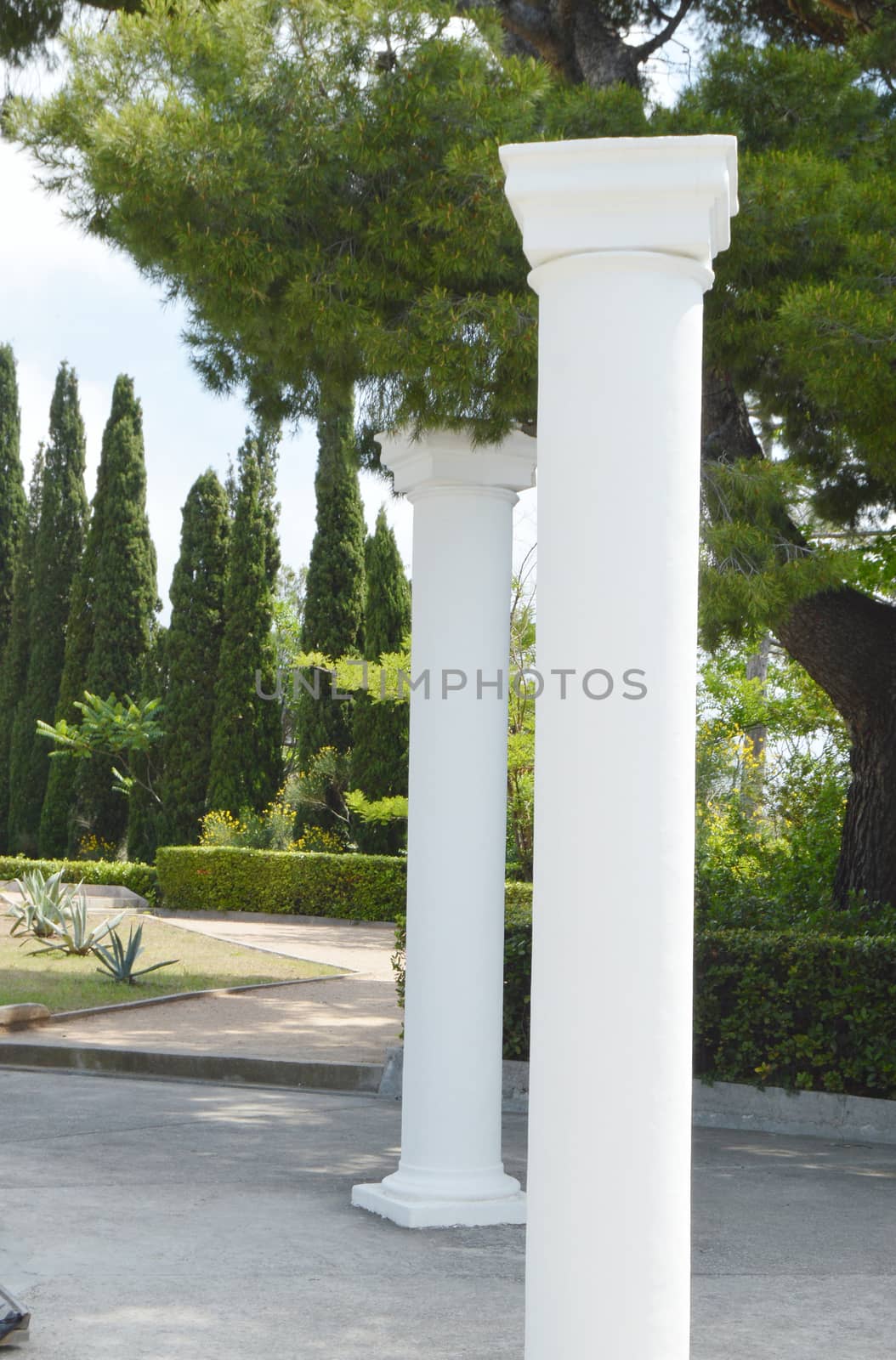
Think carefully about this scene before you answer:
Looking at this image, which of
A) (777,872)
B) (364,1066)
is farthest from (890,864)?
(364,1066)

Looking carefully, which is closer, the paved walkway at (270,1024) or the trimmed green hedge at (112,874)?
the paved walkway at (270,1024)

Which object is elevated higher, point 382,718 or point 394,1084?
point 382,718

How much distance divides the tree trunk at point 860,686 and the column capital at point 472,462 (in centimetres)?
301

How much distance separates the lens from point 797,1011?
6.73 metres

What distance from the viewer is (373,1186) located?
473cm

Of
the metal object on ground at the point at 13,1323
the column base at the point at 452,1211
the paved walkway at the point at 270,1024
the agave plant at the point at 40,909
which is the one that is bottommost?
the paved walkway at the point at 270,1024

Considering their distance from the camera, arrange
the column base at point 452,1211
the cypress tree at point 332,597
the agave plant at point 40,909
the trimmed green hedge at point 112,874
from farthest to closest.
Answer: the cypress tree at point 332,597 → the trimmed green hedge at point 112,874 → the agave plant at point 40,909 → the column base at point 452,1211

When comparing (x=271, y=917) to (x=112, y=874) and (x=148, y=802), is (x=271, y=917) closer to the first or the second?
(x=112, y=874)

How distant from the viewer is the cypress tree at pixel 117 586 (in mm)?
23531

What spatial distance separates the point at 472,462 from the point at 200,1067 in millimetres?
4613

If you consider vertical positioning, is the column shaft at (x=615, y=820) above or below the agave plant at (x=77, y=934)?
above

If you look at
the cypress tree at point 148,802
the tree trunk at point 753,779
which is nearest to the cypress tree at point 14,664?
the cypress tree at point 148,802

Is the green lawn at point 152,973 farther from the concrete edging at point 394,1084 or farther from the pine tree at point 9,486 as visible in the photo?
the pine tree at point 9,486

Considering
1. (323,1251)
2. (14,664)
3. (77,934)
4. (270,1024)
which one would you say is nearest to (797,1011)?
(323,1251)
